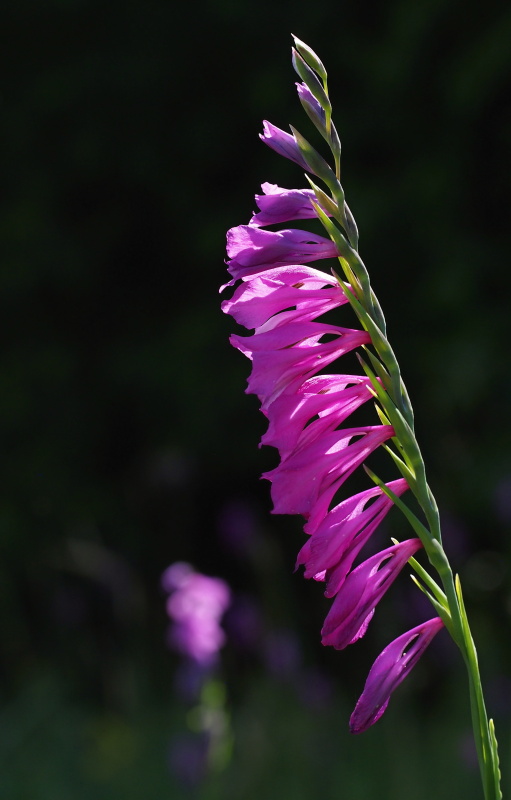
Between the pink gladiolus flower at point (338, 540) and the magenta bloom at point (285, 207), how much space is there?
28 cm

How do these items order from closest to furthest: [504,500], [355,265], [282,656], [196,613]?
[355,265] < [196,613] < [504,500] < [282,656]

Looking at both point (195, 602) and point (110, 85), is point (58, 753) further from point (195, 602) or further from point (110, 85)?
point (110, 85)

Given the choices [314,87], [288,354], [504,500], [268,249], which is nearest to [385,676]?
[288,354]

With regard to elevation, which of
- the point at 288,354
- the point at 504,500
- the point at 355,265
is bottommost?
the point at 504,500

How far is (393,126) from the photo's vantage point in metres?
4.55

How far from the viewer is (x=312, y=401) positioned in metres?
1.01

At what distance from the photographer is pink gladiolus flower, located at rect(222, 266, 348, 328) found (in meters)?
1.01

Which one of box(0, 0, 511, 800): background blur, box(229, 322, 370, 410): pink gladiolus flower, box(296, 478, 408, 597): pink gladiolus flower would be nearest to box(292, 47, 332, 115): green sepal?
box(229, 322, 370, 410): pink gladiolus flower

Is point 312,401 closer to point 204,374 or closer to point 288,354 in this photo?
point 288,354

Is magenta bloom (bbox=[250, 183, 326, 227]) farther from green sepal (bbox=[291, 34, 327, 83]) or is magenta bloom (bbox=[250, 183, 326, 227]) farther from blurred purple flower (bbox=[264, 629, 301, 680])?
blurred purple flower (bbox=[264, 629, 301, 680])

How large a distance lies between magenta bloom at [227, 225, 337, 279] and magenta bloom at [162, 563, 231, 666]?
8.09ft

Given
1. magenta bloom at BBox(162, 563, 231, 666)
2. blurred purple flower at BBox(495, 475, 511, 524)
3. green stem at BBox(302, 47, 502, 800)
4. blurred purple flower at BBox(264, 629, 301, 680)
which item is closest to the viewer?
green stem at BBox(302, 47, 502, 800)

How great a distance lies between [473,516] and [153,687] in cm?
214

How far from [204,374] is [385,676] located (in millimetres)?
3950
